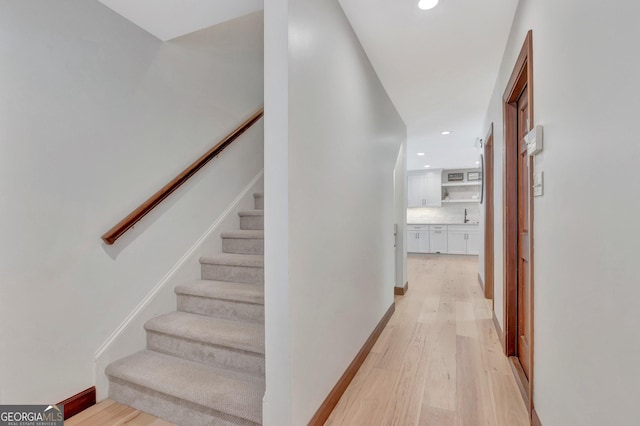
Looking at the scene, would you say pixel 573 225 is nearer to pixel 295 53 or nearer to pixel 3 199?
pixel 295 53

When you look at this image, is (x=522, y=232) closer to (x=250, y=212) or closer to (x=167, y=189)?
(x=250, y=212)

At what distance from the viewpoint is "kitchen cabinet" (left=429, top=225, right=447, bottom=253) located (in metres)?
8.09

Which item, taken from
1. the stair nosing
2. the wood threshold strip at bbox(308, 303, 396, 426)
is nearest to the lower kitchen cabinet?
the wood threshold strip at bbox(308, 303, 396, 426)

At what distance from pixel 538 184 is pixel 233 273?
205 centimetres

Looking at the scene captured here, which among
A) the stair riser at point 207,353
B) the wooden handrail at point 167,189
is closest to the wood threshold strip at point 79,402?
the stair riser at point 207,353

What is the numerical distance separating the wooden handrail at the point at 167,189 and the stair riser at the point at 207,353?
2.41ft

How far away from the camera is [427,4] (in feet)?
5.83

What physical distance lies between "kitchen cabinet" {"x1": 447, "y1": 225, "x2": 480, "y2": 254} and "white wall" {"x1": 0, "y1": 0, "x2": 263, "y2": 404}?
7226 millimetres

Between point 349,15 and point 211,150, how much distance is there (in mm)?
1490

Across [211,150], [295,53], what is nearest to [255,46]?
[211,150]

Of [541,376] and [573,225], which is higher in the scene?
[573,225]

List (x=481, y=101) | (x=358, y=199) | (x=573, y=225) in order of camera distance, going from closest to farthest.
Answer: (x=573, y=225)
(x=358, y=199)
(x=481, y=101)

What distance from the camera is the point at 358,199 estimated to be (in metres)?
2.22

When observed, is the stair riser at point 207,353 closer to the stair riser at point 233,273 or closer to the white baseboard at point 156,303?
the white baseboard at point 156,303
